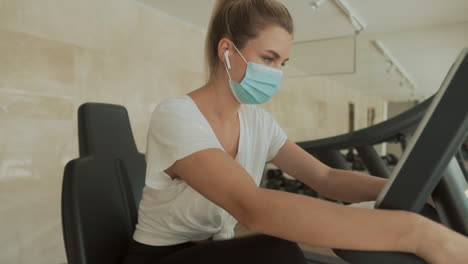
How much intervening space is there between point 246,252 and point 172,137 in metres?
0.28

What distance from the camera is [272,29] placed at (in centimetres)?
94

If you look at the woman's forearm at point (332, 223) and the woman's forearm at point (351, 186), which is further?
the woman's forearm at point (351, 186)

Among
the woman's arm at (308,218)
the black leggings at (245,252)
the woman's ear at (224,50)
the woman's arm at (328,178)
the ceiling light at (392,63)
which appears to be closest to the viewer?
the woman's arm at (308,218)

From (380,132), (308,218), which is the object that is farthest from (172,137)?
(380,132)

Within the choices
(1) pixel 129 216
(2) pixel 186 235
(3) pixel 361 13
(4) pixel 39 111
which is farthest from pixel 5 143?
(3) pixel 361 13

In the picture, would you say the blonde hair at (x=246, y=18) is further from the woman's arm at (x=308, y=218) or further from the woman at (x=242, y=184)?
the woman's arm at (x=308, y=218)

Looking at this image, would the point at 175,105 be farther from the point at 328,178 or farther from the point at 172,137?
the point at 328,178

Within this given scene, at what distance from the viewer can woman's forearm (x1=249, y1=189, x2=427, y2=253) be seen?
46 cm

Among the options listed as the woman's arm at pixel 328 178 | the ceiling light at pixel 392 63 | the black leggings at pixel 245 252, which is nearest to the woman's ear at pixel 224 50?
the woman's arm at pixel 328 178

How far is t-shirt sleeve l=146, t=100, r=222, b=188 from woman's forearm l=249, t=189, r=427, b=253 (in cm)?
20

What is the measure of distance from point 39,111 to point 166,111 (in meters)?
1.86

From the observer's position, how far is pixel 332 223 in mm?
525

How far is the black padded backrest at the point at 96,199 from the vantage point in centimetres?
74

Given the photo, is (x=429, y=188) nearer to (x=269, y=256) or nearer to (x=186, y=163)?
(x=269, y=256)
